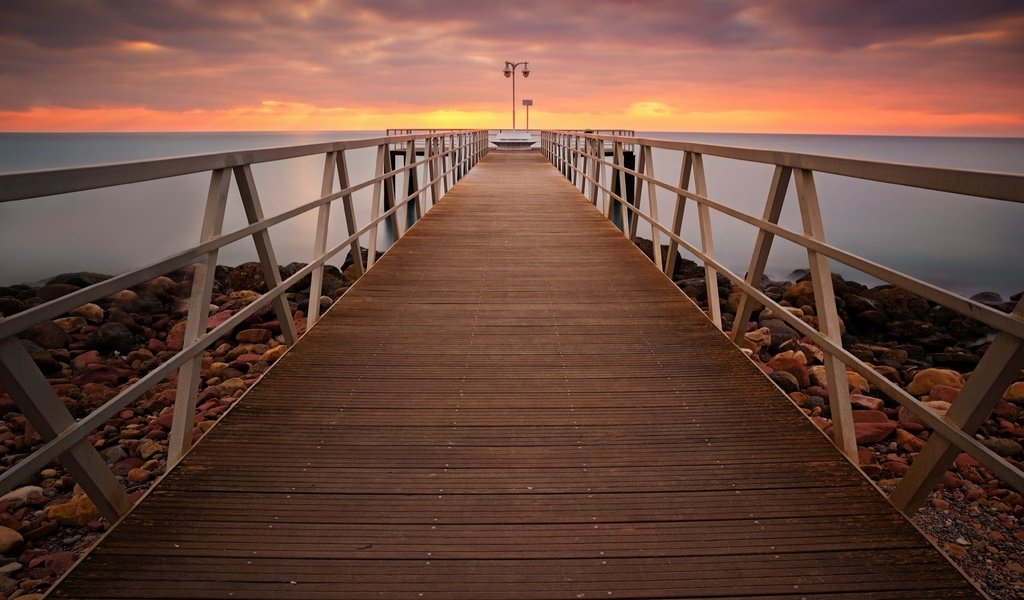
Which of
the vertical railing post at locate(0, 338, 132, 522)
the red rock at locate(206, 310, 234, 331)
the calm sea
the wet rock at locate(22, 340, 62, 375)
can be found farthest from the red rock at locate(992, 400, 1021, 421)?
the calm sea

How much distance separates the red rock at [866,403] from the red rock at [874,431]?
1.90 feet

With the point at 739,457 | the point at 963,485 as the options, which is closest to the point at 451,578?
the point at 739,457

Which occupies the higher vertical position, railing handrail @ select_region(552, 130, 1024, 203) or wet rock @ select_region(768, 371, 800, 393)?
railing handrail @ select_region(552, 130, 1024, 203)

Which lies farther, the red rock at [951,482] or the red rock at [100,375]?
the red rock at [100,375]

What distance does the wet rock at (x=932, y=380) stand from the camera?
643 cm

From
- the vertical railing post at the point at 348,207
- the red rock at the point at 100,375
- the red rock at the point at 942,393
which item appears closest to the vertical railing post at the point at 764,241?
the vertical railing post at the point at 348,207

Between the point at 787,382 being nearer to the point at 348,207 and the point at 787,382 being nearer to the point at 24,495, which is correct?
the point at 348,207

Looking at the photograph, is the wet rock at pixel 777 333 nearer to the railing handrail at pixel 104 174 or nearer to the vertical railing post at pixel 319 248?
the vertical railing post at pixel 319 248

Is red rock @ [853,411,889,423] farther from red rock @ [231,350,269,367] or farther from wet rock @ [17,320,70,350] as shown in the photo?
wet rock @ [17,320,70,350]

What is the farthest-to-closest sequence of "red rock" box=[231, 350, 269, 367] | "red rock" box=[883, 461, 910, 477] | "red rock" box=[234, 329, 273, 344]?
"red rock" box=[234, 329, 273, 344] < "red rock" box=[231, 350, 269, 367] < "red rock" box=[883, 461, 910, 477]

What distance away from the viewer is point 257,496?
225 centimetres

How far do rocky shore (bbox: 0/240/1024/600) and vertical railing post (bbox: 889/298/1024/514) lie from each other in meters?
1.96

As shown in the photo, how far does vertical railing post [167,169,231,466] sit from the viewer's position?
2.49 metres

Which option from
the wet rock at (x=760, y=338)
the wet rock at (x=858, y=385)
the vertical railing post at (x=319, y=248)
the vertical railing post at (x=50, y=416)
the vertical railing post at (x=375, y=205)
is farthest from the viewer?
the wet rock at (x=760, y=338)
